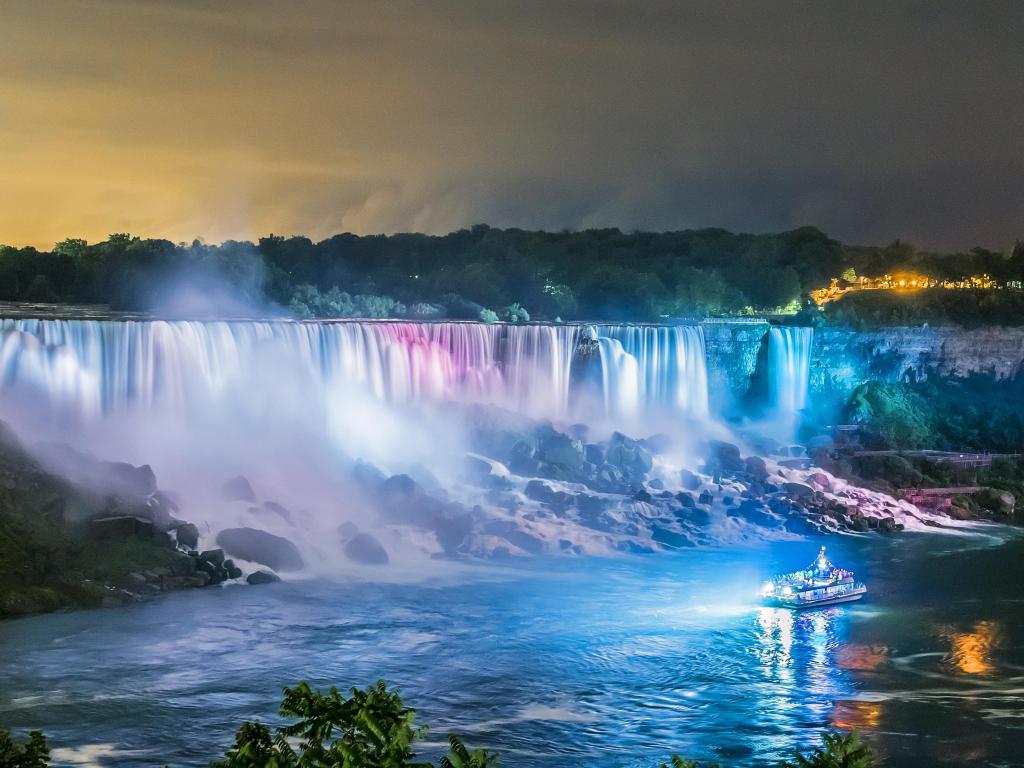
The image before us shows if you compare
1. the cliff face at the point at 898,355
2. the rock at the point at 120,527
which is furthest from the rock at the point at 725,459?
the rock at the point at 120,527

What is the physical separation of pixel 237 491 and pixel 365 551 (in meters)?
5.35

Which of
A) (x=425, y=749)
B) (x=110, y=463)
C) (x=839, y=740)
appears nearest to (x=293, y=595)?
(x=110, y=463)

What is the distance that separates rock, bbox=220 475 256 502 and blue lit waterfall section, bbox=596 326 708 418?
62.9 ft

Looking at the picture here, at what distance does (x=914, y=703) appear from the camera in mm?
26625

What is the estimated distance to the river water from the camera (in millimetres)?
24141

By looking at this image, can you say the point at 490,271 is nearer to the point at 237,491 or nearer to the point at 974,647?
the point at 237,491

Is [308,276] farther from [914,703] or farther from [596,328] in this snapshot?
[914,703]

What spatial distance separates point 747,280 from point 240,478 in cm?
5181

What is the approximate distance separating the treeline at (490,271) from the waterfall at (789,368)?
13.9 m

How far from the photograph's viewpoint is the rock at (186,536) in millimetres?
35281

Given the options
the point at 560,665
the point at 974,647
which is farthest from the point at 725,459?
the point at 560,665

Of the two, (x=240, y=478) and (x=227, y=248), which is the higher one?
(x=227, y=248)

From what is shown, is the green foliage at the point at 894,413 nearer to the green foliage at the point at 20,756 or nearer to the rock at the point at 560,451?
the rock at the point at 560,451

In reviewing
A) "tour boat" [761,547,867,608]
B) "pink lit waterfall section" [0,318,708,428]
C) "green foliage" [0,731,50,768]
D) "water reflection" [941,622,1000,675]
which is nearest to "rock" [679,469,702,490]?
"pink lit waterfall section" [0,318,708,428]
